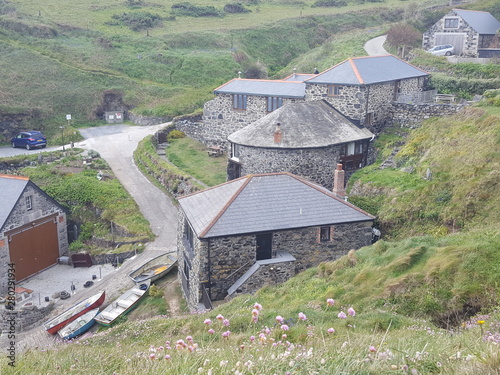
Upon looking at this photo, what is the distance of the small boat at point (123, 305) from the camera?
817 inches

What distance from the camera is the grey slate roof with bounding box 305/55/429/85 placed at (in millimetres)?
31906

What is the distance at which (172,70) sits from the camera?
61094 mm

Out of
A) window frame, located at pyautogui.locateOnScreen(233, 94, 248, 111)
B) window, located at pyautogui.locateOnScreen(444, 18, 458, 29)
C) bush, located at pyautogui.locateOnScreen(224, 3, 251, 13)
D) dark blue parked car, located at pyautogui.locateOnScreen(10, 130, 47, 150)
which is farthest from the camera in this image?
bush, located at pyautogui.locateOnScreen(224, 3, 251, 13)

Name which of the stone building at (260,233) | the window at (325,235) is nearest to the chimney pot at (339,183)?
the stone building at (260,233)

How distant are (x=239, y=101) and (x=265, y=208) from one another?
2047 cm

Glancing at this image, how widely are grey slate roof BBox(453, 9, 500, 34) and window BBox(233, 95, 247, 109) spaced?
905 inches

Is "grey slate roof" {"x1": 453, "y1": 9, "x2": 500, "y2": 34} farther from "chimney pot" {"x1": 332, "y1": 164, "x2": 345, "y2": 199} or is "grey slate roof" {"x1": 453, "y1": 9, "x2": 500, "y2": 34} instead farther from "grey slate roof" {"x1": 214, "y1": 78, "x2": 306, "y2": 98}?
"chimney pot" {"x1": 332, "y1": 164, "x2": 345, "y2": 199}

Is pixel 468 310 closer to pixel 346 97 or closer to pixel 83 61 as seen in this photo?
pixel 346 97

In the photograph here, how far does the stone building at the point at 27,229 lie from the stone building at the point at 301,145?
1053cm

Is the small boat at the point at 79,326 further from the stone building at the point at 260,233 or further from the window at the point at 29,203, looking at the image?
the window at the point at 29,203

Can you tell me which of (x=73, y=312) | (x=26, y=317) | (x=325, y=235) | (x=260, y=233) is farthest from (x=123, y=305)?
(x=325, y=235)

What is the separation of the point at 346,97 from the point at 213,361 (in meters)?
26.8

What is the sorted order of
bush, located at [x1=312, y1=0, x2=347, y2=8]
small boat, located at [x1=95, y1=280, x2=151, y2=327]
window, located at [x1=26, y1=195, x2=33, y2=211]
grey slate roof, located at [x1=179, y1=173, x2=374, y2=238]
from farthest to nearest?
bush, located at [x1=312, y1=0, x2=347, y2=8]
window, located at [x1=26, y1=195, x2=33, y2=211]
small boat, located at [x1=95, y1=280, x2=151, y2=327]
grey slate roof, located at [x1=179, y1=173, x2=374, y2=238]

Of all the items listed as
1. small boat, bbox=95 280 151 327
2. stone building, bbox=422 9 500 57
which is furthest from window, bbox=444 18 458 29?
small boat, bbox=95 280 151 327
